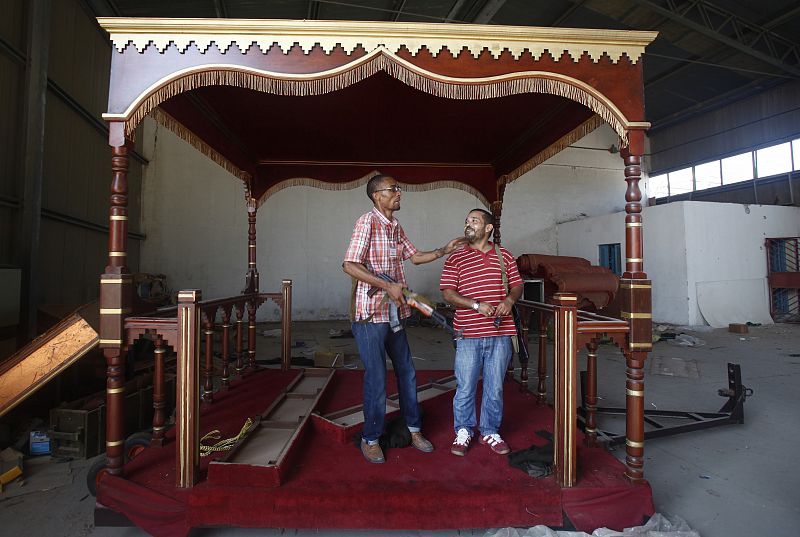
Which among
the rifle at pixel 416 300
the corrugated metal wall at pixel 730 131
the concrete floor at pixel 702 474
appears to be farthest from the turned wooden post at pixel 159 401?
the corrugated metal wall at pixel 730 131

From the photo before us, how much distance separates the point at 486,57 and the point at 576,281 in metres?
6.95

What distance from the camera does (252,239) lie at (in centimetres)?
498

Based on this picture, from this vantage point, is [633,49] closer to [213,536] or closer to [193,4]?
[213,536]

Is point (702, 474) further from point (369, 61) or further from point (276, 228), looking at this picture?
point (276, 228)

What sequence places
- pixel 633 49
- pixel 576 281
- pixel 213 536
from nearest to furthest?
pixel 213 536
pixel 633 49
pixel 576 281

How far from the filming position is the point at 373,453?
8.07 ft

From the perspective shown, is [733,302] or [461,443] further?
[733,302]

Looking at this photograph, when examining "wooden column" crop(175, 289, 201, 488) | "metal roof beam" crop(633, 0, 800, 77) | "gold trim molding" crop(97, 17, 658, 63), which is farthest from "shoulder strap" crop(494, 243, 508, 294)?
"metal roof beam" crop(633, 0, 800, 77)

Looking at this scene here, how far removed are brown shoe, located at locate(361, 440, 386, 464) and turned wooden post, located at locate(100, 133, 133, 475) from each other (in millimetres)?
1331

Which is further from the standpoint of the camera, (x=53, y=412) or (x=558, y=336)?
(x=53, y=412)

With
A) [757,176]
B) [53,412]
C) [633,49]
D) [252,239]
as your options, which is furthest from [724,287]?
[53,412]

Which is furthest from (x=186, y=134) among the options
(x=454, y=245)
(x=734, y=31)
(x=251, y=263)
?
(x=734, y=31)

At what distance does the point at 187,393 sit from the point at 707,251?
460 inches

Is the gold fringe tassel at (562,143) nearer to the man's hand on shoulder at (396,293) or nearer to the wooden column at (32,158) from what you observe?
the man's hand on shoulder at (396,293)
